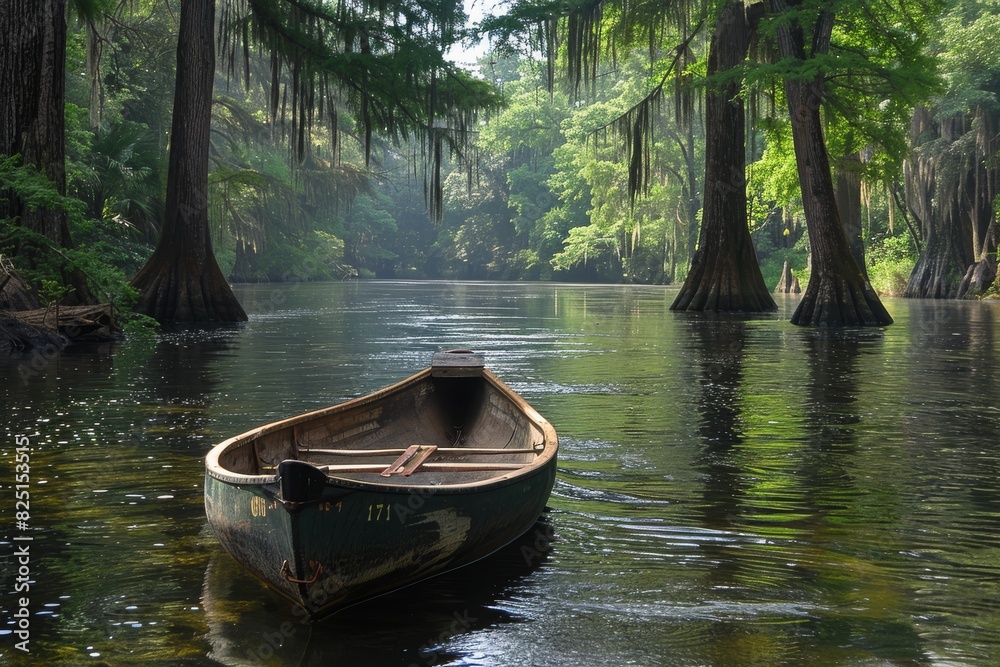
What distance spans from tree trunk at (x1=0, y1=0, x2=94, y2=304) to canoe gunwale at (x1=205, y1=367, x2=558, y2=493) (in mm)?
10376

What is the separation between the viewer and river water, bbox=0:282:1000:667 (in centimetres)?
462

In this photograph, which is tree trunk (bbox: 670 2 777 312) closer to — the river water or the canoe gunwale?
the river water

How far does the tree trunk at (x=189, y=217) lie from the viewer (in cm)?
2195

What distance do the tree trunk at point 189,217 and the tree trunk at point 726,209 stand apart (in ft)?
39.3

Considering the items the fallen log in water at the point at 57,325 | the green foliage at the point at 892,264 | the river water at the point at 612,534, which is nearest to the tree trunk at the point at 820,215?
the river water at the point at 612,534

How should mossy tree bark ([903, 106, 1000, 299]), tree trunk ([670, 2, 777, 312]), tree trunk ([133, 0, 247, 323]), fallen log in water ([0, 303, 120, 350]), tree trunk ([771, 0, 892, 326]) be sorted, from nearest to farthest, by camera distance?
fallen log in water ([0, 303, 120, 350])
tree trunk ([133, 0, 247, 323])
tree trunk ([771, 0, 892, 326])
tree trunk ([670, 2, 777, 312])
mossy tree bark ([903, 106, 1000, 299])

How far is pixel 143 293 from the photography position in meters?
21.9

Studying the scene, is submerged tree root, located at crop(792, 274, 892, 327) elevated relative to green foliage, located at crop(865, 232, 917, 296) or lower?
lower

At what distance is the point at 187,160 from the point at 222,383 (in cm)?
1080

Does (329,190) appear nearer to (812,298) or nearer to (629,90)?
(629,90)

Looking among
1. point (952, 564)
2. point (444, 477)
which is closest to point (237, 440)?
point (444, 477)

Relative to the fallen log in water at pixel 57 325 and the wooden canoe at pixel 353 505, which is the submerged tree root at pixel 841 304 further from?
the wooden canoe at pixel 353 505

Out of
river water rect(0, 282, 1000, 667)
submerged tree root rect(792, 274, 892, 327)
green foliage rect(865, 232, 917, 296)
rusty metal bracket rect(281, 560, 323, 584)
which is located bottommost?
river water rect(0, 282, 1000, 667)

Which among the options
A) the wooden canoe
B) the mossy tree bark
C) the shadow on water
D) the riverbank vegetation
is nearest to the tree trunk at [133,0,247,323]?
the riverbank vegetation
